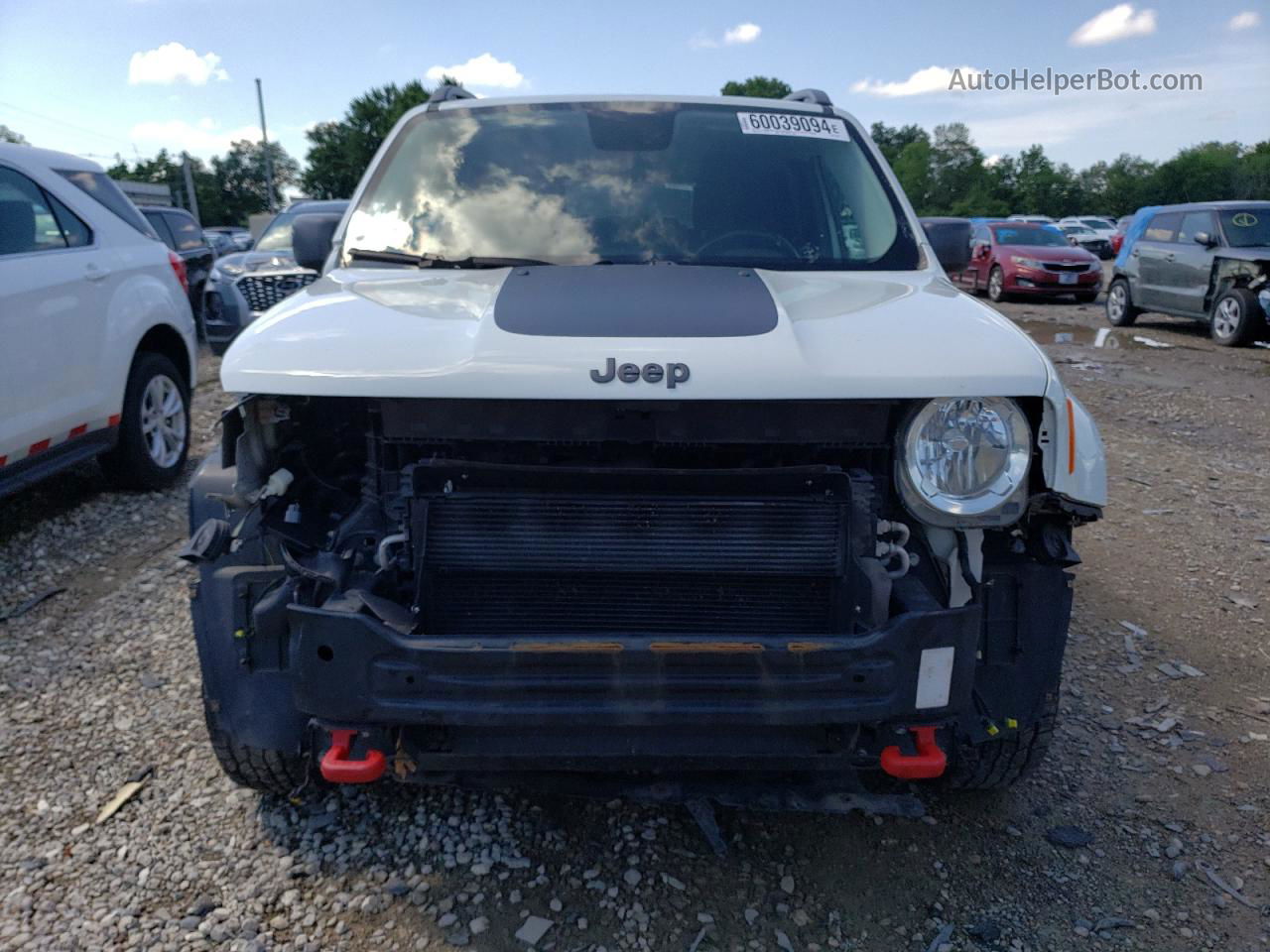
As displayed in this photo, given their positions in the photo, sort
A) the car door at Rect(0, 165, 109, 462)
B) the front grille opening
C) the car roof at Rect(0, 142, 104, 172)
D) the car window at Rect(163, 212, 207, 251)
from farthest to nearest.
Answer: the car window at Rect(163, 212, 207, 251), the front grille opening, the car roof at Rect(0, 142, 104, 172), the car door at Rect(0, 165, 109, 462)

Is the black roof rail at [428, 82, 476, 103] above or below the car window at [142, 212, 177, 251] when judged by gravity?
above

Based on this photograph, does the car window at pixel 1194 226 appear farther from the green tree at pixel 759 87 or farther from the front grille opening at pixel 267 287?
the green tree at pixel 759 87

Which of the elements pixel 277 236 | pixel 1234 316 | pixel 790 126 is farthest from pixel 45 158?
pixel 1234 316

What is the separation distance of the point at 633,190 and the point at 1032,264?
1552 centimetres

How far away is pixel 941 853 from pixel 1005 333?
139 cm

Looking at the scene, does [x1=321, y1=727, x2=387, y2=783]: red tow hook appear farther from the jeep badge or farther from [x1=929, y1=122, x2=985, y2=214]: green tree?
[x1=929, y1=122, x2=985, y2=214]: green tree

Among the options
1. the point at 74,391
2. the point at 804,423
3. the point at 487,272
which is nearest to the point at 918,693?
the point at 804,423

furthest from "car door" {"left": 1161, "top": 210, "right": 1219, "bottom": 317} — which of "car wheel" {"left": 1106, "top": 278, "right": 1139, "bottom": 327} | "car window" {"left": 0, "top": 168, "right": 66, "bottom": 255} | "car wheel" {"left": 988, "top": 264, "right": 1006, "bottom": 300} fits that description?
"car window" {"left": 0, "top": 168, "right": 66, "bottom": 255}

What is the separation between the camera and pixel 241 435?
7.36 feet

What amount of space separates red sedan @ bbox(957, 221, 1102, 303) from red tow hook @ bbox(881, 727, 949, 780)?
15860mm

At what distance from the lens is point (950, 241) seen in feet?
10.5

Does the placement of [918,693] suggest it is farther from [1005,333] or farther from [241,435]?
[241,435]

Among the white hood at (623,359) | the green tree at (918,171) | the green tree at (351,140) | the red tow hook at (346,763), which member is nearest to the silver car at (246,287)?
the white hood at (623,359)

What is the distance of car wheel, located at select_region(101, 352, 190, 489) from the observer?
5.30 meters
